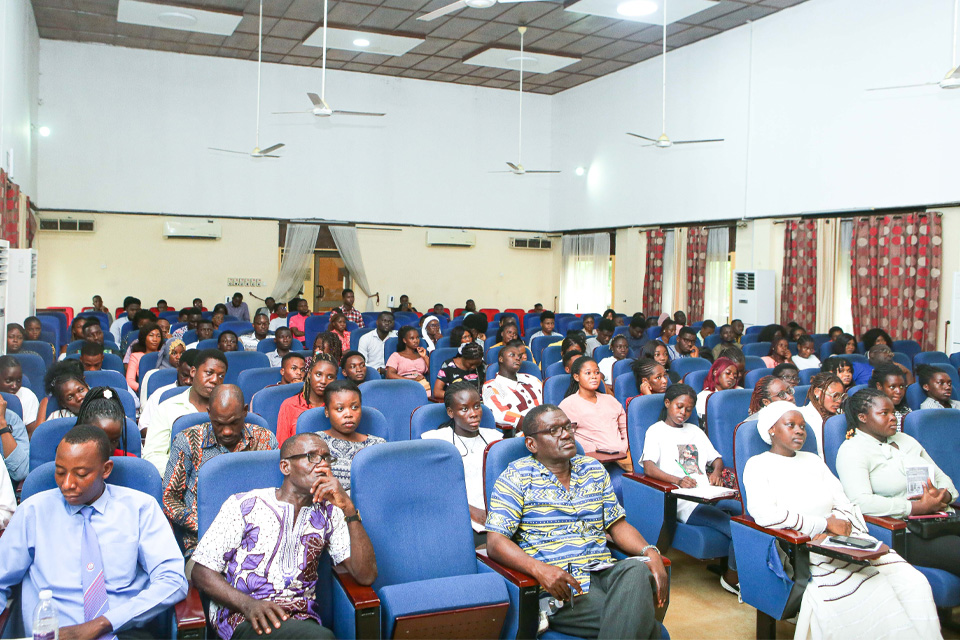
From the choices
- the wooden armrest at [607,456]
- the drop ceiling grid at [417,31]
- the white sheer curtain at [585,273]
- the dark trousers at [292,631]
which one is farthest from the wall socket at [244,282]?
the dark trousers at [292,631]

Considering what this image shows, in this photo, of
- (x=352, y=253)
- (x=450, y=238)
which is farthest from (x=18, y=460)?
(x=450, y=238)

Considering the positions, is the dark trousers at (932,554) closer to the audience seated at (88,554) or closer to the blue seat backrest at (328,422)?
the blue seat backrest at (328,422)

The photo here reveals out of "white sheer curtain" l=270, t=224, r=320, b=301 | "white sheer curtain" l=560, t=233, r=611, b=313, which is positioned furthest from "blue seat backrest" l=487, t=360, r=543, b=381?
"white sheer curtain" l=270, t=224, r=320, b=301

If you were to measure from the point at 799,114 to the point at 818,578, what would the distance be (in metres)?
10.1

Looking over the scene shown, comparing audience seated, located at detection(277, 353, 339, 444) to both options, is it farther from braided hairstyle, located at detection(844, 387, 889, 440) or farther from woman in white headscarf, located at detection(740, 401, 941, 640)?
braided hairstyle, located at detection(844, 387, 889, 440)

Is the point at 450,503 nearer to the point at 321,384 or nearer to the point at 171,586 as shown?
the point at 171,586

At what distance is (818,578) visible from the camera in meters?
3.45

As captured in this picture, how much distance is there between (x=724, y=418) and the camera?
4883mm

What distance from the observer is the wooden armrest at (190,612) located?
2.56 metres

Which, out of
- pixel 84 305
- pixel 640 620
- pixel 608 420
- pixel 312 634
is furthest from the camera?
pixel 84 305

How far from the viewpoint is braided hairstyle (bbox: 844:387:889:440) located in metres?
4.14

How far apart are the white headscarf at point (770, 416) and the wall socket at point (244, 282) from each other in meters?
13.4

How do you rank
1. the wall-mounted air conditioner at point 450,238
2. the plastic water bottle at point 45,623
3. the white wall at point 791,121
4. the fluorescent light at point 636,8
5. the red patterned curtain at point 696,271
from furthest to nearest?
the wall-mounted air conditioner at point 450,238 → the red patterned curtain at point 696,271 → the fluorescent light at point 636,8 → the white wall at point 791,121 → the plastic water bottle at point 45,623

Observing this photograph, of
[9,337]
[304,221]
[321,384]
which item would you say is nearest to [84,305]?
[304,221]
